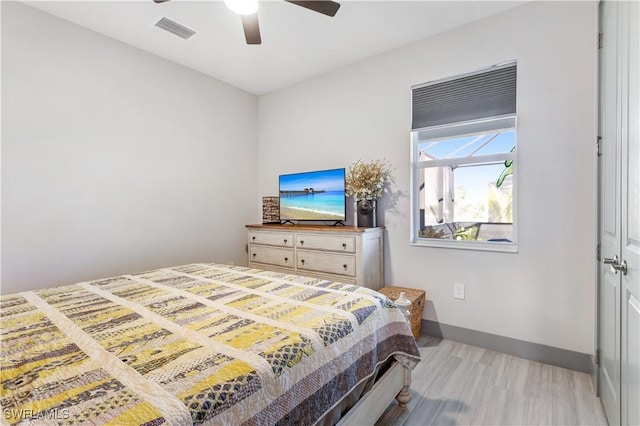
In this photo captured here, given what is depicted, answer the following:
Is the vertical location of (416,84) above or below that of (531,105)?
above

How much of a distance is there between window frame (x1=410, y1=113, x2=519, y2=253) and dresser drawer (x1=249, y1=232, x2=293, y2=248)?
1.30 metres

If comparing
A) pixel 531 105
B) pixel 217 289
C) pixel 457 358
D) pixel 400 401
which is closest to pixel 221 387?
pixel 217 289

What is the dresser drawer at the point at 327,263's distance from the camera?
9.44 ft

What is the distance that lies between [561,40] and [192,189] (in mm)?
3609

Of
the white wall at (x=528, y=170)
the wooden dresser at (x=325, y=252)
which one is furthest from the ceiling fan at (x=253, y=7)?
the wooden dresser at (x=325, y=252)

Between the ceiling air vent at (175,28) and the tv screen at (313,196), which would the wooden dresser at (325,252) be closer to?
the tv screen at (313,196)

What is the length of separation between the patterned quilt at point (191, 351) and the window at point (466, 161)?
146 cm

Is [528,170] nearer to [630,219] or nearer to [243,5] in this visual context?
[630,219]

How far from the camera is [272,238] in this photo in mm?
3488

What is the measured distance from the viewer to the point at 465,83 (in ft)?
8.75

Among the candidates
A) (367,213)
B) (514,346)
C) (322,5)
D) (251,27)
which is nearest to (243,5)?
(251,27)

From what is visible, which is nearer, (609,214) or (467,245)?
(609,214)

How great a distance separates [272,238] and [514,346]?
97.7 inches

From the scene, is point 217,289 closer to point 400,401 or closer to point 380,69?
point 400,401
